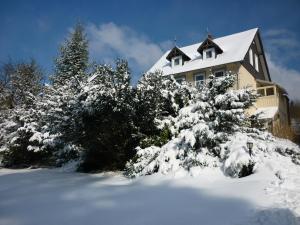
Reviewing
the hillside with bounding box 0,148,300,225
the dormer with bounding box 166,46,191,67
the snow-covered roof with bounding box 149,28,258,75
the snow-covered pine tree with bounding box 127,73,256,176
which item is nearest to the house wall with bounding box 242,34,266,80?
the snow-covered roof with bounding box 149,28,258,75

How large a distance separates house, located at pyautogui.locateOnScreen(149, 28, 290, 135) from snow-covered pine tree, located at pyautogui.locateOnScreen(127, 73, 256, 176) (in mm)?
11149

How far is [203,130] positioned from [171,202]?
11.4ft

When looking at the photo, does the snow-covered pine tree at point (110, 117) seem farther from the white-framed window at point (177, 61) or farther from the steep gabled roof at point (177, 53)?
the white-framed window at point (177, 61)

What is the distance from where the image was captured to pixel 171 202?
21.8 ft

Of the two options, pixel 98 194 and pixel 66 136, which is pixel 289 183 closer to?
pixel 98 194

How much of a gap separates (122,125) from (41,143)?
27.3 ft

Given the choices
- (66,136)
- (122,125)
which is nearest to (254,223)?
(122,125)

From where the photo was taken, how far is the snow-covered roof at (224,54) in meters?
23.8

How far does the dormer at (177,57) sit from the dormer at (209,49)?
161 cm

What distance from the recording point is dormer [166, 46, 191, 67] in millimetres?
26773

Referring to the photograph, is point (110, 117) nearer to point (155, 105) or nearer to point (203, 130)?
point (155, 105)

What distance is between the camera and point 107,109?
12625 mm

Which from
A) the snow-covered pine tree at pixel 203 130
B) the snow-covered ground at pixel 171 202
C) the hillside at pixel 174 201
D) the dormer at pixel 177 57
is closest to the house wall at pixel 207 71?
the dormer at pixel 177 57

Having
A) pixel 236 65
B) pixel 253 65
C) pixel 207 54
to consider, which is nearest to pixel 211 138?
pixel 236 65
